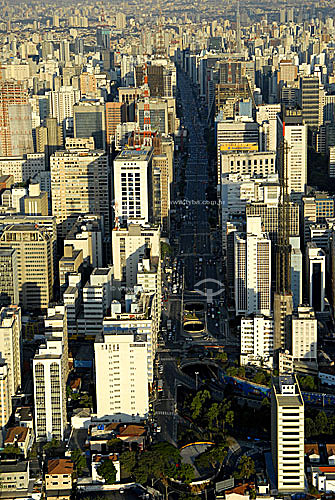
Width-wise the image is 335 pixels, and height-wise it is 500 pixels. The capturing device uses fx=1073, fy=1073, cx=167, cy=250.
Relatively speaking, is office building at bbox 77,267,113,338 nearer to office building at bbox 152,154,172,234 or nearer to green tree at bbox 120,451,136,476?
green tree at bbox 120,451,136,476

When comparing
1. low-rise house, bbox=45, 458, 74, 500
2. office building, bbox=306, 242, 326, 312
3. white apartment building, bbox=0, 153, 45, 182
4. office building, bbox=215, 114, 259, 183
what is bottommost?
low-rise house, bbox=45, 458, 74, 500

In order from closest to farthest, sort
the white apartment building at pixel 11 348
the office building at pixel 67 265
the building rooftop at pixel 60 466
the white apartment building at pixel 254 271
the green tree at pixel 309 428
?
the building rooftop at pixel 60 466 → the green tree at pixel 309 428 → the white apartment building at pixel 11 348 → the white apartment building at pixel 254 271 → the office building at pixel 67 265

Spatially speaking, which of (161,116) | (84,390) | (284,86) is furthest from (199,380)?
(284,86)

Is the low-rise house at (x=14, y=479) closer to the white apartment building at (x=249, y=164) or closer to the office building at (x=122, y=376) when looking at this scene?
the office building at (x=122, y=376)

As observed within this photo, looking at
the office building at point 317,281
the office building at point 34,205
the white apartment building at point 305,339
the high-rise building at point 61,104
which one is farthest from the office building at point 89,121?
the white apartment building at point 305,339

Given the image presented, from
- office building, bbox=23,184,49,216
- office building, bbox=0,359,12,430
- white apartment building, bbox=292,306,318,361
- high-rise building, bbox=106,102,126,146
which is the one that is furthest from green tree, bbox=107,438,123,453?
high-rise building, bbox=106,102,126,146

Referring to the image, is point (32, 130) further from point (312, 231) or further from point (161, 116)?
point (312, 231)
